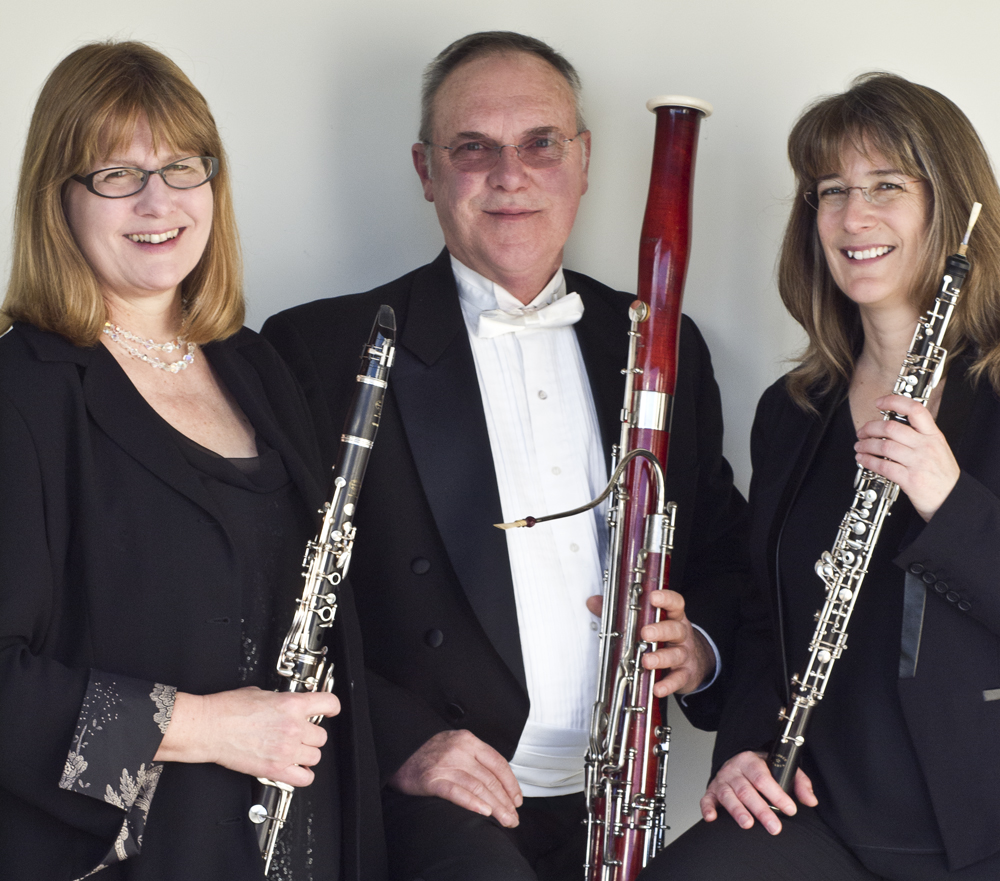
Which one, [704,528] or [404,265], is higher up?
[404,265]

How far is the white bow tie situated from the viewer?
7.57 feet

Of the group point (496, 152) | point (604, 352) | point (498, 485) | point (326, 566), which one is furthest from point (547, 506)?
A: point (496, 152)

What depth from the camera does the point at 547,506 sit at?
7.37 feet

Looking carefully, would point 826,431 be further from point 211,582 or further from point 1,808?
point 1,808

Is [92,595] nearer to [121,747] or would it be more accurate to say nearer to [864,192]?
[121,747]

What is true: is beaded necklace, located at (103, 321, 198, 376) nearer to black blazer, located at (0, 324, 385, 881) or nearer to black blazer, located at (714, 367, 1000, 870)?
black blazer, located at (0, 324, 385, 881)

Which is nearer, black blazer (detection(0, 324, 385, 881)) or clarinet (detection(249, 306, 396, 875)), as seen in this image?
black blazer (detection(0, 324, 385, 881))

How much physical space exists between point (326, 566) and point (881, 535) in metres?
0.98

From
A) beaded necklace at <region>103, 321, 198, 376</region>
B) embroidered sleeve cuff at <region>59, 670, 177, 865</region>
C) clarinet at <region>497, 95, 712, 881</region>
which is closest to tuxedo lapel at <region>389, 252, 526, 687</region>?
clarinet at <region>497, 95, 712, 881</region>

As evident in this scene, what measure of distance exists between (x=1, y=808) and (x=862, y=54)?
7.97 feet

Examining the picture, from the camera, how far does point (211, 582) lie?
5.36ft

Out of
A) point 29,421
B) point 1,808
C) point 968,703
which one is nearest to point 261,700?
point 1,808

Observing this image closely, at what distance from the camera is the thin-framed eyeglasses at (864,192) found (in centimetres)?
193

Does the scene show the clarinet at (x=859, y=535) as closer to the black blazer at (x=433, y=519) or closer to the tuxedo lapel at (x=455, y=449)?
the black blazer at (x=433, y=519)
